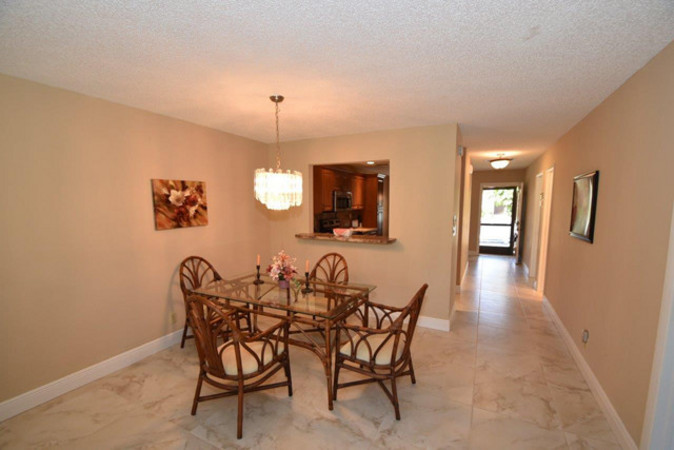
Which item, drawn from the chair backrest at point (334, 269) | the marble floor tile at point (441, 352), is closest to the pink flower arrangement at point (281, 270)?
the chair backrest at point (334, 269)

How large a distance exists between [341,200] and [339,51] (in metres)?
3.94

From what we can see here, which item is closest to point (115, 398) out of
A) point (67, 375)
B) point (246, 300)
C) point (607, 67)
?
point (67, 375)

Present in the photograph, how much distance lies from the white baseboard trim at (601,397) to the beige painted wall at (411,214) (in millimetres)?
1211

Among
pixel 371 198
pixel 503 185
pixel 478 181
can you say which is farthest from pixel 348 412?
pixel 503 185

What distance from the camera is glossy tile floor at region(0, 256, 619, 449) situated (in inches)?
75.2

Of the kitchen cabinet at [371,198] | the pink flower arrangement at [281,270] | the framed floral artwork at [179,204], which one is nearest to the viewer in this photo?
the pink flower arrangement at [281,270]

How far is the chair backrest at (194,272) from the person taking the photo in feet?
10.4

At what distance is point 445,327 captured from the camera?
11.5 feet

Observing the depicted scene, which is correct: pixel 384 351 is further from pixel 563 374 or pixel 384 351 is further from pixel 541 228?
pixel 541 228

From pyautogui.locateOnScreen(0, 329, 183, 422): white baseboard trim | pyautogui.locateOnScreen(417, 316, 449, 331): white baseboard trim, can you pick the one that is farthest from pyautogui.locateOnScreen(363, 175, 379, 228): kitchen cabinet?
pyautogui.locateOnScreen(0, 329, 183, 422): white baseboard trim

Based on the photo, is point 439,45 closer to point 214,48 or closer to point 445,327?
point 214,48

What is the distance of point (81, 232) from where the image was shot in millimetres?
2426

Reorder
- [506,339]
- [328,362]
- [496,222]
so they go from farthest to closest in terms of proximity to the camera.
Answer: [496,222] < [506,339] < [328,362]

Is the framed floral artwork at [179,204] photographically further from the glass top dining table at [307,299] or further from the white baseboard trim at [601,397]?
the white baseboard trim at [601,397]
